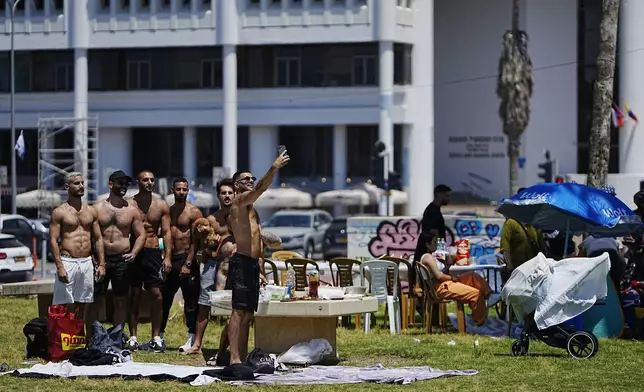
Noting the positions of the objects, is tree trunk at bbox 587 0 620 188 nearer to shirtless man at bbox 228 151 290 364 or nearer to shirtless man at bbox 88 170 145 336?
shirtless man at bbox 88 170 145 336

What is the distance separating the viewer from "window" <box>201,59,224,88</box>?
199ft

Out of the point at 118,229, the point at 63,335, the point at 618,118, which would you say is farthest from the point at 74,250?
the point at 618,118

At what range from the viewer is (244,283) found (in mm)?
13594

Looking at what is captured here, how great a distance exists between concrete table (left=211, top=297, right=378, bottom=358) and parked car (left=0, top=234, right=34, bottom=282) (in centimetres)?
1569

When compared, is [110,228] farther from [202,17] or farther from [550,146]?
[550,146]

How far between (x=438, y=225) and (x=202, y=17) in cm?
4251

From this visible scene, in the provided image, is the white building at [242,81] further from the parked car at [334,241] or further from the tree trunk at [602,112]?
the tree trunk at [602,112]

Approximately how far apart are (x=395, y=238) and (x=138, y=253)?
13.4 metres

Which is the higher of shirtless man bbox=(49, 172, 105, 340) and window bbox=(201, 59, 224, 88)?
window bbox=(201, 59, 224, 88)

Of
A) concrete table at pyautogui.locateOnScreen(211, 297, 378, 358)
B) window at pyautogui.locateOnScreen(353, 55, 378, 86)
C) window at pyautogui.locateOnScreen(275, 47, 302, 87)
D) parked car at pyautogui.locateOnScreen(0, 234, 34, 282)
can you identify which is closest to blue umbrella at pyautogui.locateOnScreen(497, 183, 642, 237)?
concrete table at pyautogui.locateOnScreen(211, 297, 378, 358)

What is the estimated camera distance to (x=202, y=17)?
196 ft

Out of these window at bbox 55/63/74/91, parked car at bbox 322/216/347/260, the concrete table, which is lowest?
parked car at bbox 322/216/347/260

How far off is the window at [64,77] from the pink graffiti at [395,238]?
115 feet

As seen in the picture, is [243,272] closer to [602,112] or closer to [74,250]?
[74,250]
